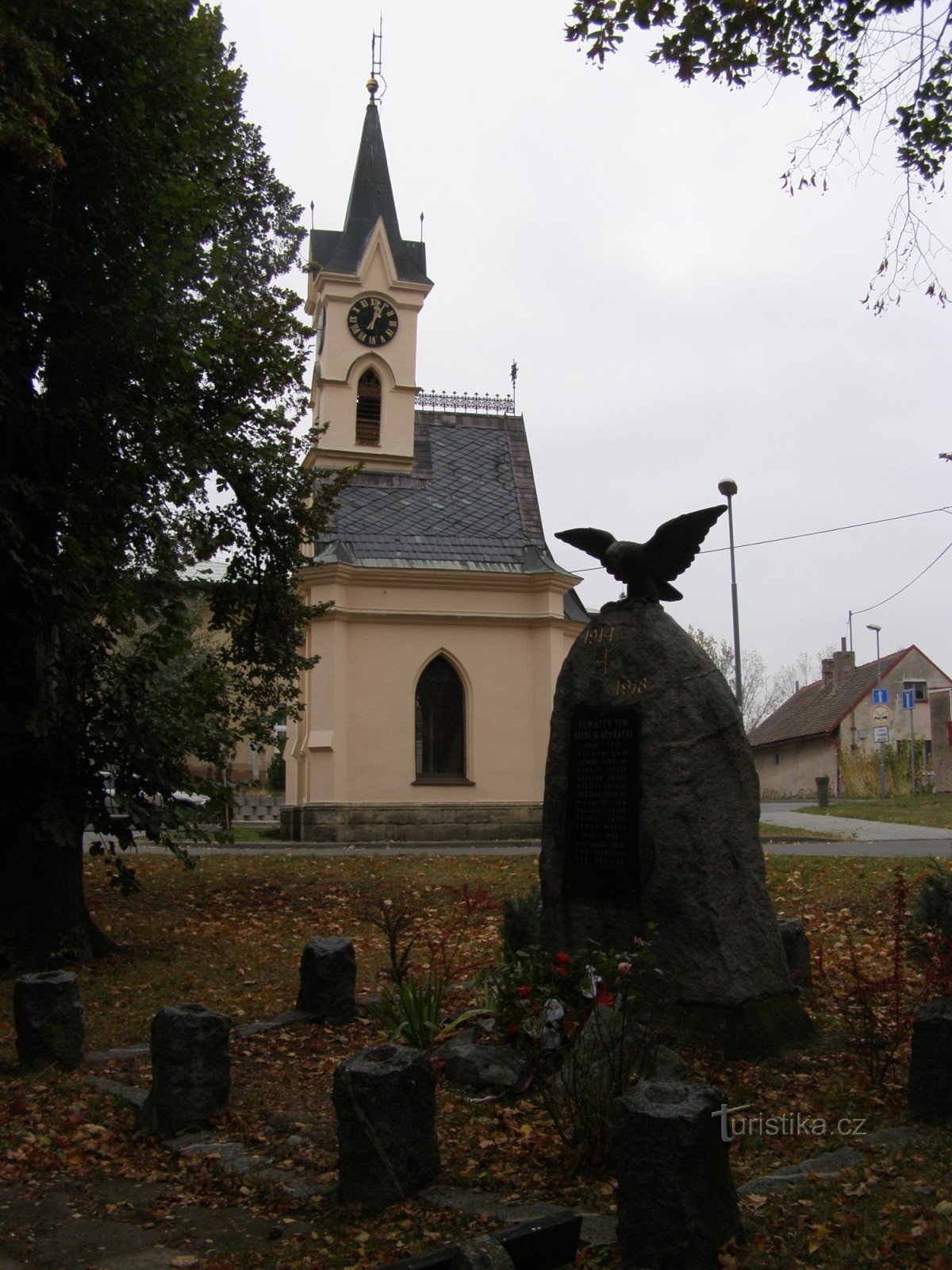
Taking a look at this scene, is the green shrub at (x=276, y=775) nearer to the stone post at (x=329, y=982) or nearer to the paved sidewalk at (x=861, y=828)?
the paved sidewalk at (x=861, y=828)

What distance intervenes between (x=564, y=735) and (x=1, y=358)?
Answer: 5.99m

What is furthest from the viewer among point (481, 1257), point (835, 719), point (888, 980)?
point (835, 719)

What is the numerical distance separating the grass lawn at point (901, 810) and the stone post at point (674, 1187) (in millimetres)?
21630

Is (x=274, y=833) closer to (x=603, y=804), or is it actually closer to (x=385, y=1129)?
(x=603, y=804)

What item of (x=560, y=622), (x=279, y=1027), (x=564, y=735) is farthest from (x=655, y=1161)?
(x=560, y=622)

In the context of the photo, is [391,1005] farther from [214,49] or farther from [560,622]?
[560,622]

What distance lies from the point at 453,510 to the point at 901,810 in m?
14.9

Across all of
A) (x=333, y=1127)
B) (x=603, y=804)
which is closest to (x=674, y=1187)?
(x=333, y=1127)

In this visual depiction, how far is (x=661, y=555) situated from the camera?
25.5ft

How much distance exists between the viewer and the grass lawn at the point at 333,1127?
4.28m

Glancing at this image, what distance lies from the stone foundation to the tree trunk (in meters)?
13.8

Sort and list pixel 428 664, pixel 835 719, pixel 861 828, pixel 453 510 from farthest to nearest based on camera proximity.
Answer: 1. pixel 835 719
2. pixel 453 510
3. pixel 428 664
4. pixel 861 828

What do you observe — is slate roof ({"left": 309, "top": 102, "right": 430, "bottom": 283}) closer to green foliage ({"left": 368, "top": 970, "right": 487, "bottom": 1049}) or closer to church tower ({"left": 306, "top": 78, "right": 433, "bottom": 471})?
church tower ({"left": 306, "top": 78, "right": 433, "bottom": 471})

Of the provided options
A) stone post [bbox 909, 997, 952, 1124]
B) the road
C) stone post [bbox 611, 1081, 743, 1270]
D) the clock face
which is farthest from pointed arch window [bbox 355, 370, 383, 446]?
stone post [bbox 611, 1081, 743, 1270]
